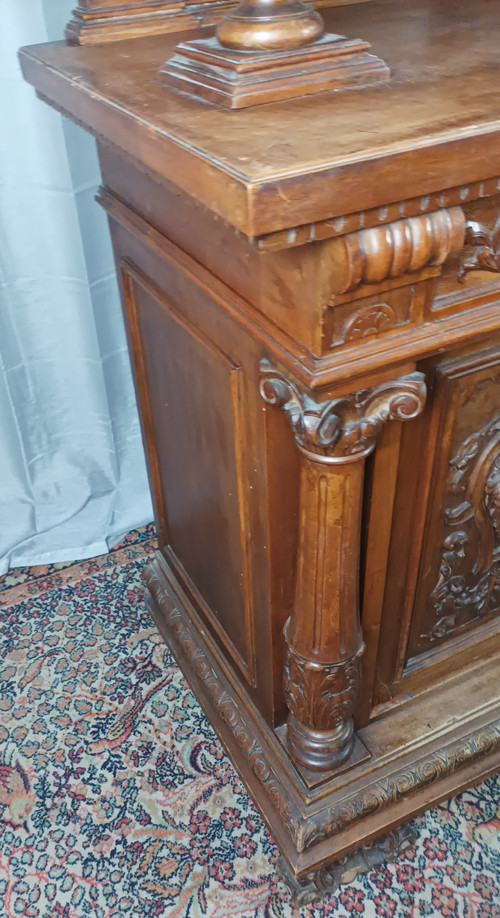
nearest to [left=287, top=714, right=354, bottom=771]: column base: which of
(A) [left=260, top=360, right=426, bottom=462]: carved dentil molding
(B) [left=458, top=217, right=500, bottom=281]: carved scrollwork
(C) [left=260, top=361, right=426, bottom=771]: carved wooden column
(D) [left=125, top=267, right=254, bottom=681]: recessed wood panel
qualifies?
(C) [left=260, top=361, right=426, bottom=771]: carved wooden column

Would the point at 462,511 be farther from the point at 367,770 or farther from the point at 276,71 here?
the point at 276,71

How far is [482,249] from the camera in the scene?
24.9 inches

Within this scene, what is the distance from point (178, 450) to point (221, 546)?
16 centimetres

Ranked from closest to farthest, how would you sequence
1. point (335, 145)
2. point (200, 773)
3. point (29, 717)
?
point (335, 145) → point (200, 773) → point (29, 717)

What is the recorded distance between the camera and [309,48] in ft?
2.09

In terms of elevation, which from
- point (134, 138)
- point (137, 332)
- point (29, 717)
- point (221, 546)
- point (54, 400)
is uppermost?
point (134, 138)

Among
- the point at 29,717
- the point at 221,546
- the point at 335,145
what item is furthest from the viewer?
the point at 29,717

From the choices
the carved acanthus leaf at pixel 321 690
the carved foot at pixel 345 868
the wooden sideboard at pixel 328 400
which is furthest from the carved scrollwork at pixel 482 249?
the carved foot at pixel 345 868

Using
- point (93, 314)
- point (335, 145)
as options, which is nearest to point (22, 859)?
point (93, 314)

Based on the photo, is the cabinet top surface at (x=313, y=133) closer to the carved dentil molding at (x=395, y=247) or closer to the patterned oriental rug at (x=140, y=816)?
the carved dentil molding at (x=395, y=247)

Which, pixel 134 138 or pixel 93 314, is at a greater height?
pixel 134 138

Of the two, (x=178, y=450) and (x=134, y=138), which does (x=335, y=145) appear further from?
(x=178, y=450)

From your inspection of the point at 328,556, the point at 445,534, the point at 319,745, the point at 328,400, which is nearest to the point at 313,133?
the point at 328,400

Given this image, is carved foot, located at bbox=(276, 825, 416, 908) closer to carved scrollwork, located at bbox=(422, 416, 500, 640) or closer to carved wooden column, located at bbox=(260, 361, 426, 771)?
carved wooden column, located at bbox=(260, 361, 426, 771)
